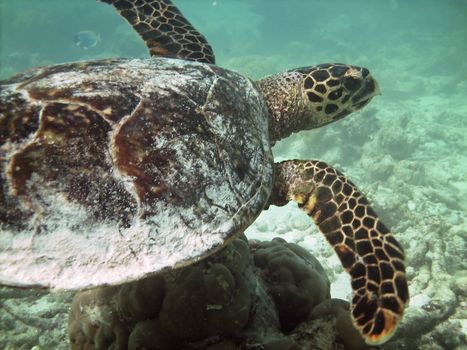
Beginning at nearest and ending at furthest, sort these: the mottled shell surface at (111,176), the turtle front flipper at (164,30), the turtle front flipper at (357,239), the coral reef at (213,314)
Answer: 1. the mottled shell surface at (111,176)
2. the turtle front flipper at (357,239)
3. the coral reef at (213,314)
4. the turtle front flipper at (164,30)

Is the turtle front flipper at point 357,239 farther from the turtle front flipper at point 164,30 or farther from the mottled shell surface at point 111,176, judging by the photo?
the turtle front flipper at point 164,30

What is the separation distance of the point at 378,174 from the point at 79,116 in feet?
35.5

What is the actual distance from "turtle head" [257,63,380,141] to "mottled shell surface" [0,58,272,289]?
160cm

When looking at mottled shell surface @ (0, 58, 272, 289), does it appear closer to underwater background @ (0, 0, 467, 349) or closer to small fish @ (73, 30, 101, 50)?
underwater background @ (0, 0, 467, 349)

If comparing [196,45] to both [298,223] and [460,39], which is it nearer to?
[298,223]

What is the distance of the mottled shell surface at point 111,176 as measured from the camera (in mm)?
1681

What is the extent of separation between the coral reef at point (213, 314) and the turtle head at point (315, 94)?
5.88 ft

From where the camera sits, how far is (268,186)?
2.71 metres

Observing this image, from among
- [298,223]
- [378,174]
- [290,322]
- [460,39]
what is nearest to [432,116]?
[378,174]

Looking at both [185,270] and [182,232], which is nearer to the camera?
[182,232]

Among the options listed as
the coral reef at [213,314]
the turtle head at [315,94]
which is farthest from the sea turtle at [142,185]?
the turtle head at [315,94]

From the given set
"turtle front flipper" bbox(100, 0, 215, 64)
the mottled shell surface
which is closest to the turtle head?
"turtle front flipper" bbox(100, 0, 215, 64)

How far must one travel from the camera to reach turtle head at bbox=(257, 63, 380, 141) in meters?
3.91

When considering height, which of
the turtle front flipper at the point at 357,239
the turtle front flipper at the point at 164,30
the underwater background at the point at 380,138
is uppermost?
the turtle front flipper at the point at 164,30
